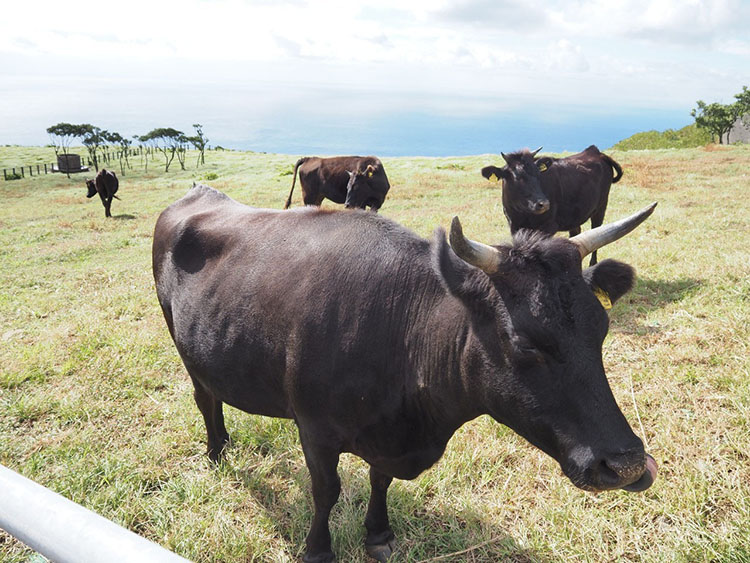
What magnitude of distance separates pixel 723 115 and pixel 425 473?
70.4m

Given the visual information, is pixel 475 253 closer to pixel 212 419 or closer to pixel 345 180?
pixel 212 419

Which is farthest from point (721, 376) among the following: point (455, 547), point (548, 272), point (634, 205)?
point (634, 205)

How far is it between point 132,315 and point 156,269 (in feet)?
11.4

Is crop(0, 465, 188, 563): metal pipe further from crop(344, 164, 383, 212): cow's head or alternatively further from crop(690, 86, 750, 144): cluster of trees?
crop(690, 86, 750, 144): cluster of trees

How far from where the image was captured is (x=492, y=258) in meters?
2.36

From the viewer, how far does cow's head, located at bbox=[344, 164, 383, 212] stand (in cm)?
1573

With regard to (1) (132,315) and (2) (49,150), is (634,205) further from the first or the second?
(2) (49,150)

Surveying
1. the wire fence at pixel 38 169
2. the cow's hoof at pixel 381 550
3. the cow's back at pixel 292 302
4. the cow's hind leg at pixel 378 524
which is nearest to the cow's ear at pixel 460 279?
the cow's back at pixel 292 302

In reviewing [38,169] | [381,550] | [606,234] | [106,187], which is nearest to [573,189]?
[606,234]

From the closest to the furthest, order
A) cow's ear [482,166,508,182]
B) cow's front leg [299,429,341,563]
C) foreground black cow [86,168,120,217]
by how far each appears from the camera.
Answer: cow's front leg [299,429,341,563]
cow's ear [482,166,508,182]
foreground black cow [86,168,120,217]

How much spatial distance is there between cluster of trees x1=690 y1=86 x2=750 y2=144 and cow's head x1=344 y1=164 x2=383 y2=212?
59090mm

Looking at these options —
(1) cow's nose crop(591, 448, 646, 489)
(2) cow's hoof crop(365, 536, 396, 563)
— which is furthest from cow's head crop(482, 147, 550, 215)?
(1) cow's nose crop(591, 448, 646, 489)

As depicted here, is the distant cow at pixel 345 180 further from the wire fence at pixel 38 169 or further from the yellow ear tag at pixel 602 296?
the wire fence at pixel 38 169

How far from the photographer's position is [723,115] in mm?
58656
